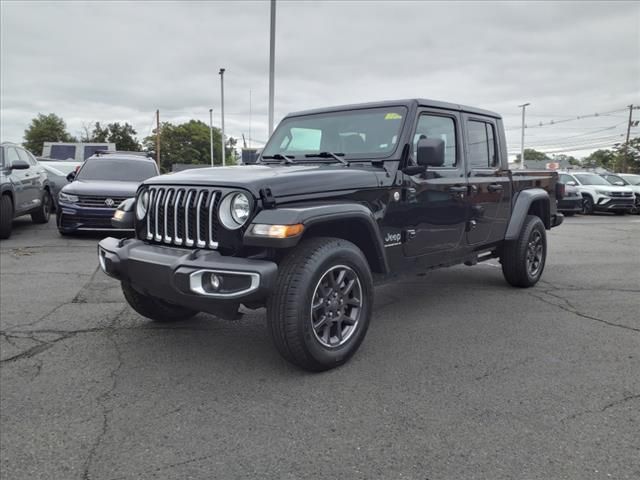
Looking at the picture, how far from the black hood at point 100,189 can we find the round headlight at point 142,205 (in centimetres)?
537

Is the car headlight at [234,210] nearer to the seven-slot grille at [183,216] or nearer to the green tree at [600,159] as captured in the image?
the seven-slot grille at [183,216]

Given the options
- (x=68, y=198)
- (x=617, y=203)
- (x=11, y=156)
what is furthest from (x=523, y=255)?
(x=617, y=203)

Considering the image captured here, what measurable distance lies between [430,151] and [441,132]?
0.95 m

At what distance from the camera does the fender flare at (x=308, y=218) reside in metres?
3.14

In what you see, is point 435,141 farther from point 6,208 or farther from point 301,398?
point 6,208

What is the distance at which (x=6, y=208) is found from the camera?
9211 mm

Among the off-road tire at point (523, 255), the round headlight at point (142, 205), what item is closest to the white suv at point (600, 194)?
the off-road tire at point (523, 255)

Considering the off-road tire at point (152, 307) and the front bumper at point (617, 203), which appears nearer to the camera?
the off-road tire at point (152, 307)

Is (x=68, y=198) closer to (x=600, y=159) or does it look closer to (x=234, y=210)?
(x=234, y=210)

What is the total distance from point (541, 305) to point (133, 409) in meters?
4.08

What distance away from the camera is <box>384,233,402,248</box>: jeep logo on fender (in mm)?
4086

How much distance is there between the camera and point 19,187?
968cm

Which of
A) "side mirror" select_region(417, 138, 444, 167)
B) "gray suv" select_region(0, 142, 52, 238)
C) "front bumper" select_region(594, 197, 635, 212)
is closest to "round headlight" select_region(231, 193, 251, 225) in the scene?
"side mirror" select_region(417, 138, 444, 167)

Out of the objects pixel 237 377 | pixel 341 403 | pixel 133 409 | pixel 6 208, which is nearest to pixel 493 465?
pixel 341 403
